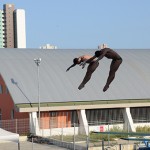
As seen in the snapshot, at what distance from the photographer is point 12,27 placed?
466ft

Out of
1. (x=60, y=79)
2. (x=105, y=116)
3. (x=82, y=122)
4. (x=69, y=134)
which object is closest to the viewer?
(x=69, y=134)

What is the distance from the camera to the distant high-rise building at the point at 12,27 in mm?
136375

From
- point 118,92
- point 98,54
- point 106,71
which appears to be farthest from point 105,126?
point 98,54

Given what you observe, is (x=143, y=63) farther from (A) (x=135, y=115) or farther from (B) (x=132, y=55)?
(A) (x=135, y=115)

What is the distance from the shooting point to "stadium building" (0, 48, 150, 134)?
38.8 metres

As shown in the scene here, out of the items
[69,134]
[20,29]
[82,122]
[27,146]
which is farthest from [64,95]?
[20,29]

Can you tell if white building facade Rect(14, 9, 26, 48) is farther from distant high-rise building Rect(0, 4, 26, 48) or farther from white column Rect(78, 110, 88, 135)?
white column Rect(78, 110, 88, 135)

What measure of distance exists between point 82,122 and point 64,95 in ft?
9.46

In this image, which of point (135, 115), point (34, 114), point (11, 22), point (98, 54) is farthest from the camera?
point (11, 22)

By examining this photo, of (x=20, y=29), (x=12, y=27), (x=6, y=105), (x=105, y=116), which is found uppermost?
(x=12, y=27)

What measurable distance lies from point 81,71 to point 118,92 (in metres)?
4.08

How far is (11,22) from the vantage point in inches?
5630

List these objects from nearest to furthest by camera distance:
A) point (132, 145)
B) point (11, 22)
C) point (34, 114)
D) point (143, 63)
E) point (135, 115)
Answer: point (132, 145) < point (34, 114) < point (135, 115) < point (143, 63) < point (11, 22)

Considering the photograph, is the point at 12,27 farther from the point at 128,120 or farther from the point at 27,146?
the point at 27,146
